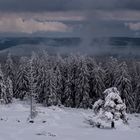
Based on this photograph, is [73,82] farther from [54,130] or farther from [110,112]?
[54,130]

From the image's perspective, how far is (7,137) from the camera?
42.9 metres

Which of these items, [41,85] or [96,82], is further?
[41,85]

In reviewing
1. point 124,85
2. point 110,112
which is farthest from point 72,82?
point 110,112

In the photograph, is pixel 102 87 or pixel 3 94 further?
pixel 102 87

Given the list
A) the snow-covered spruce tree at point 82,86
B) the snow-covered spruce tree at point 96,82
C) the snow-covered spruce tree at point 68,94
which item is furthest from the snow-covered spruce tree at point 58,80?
the snow-covered spruce tree at point 96,82

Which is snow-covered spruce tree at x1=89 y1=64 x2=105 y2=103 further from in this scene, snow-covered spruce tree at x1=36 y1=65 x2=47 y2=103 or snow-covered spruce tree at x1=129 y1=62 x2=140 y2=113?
snow-covered spruce tree at x1=36 y1=65 x2=47 y2=103

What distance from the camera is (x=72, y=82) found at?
8356 cm

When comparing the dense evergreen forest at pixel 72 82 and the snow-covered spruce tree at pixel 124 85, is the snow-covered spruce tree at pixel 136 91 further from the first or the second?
the snow-covered spruce tree at pixel 124 85

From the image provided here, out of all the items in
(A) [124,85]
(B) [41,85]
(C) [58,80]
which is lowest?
(B) [41,85]

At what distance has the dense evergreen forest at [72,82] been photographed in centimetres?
7862

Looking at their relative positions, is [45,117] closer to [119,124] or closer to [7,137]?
[119,124]

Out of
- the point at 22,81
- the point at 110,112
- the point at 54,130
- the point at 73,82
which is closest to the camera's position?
the point at 54,130

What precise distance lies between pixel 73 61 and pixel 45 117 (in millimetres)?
28578

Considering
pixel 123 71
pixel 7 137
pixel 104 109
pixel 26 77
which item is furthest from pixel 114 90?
pixel 26 77
